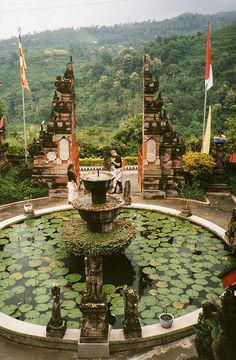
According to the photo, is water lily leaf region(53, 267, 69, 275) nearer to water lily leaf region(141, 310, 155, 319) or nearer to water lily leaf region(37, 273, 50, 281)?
water lily leaf region(37, 273, 50, 281)

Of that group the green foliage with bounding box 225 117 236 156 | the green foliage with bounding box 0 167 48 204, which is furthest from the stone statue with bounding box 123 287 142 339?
the green foliage with bounding box 225 117 236 156

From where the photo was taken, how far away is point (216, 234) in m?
11.4

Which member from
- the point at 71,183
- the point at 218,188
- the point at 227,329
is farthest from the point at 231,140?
the point at 227,329

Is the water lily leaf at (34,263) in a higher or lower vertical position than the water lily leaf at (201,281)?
higher

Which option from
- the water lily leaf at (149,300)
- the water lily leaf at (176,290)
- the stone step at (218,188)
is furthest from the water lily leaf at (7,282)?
the stone step at (218,188)

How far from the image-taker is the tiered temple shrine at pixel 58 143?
47.6ft

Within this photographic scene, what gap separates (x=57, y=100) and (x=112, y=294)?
8325 mm

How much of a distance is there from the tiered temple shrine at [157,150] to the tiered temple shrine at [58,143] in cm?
272

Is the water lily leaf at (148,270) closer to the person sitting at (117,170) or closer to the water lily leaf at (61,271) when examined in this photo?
the water lily leaf at (61,271)

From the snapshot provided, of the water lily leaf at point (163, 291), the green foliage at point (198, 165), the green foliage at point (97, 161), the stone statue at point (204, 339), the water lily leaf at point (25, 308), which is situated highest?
the green foliage at point (198, 165)

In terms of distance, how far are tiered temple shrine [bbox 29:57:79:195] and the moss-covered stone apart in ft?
16.5

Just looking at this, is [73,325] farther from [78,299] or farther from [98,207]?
[98,207]

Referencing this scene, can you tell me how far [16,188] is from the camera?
1490 cm

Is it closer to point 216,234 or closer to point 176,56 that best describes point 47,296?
point 216,234
